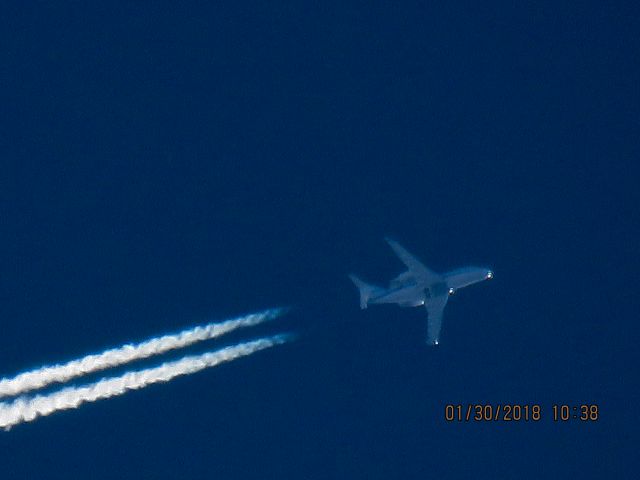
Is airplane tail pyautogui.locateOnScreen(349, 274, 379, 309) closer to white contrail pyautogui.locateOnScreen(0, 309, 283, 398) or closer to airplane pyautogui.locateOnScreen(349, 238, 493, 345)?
airplane pyautogui.locateOnScreen(349, 238, 493, 345)

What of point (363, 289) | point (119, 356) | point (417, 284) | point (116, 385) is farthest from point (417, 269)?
point (116, 385)

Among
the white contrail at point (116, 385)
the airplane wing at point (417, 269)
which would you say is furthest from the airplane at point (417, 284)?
the white contrail at point (116, 385)

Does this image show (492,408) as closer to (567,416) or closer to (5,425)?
(567,416)

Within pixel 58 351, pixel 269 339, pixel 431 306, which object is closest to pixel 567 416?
pixel 431 306

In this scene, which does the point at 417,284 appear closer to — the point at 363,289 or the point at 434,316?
the point at 434,316

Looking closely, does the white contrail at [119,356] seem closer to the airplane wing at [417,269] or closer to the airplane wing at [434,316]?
the airplane wing at [417,269]

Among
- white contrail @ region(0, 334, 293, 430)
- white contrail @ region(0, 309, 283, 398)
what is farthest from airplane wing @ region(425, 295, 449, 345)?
white contrail @ region(0, 309, 283, 398)

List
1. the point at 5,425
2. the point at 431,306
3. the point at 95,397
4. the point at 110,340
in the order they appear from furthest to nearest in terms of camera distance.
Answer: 1. the point at 431,306
2. the point at 110,340
3. the point at 95,397
4. the point at 5,425

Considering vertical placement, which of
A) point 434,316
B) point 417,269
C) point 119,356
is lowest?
point 119,356
